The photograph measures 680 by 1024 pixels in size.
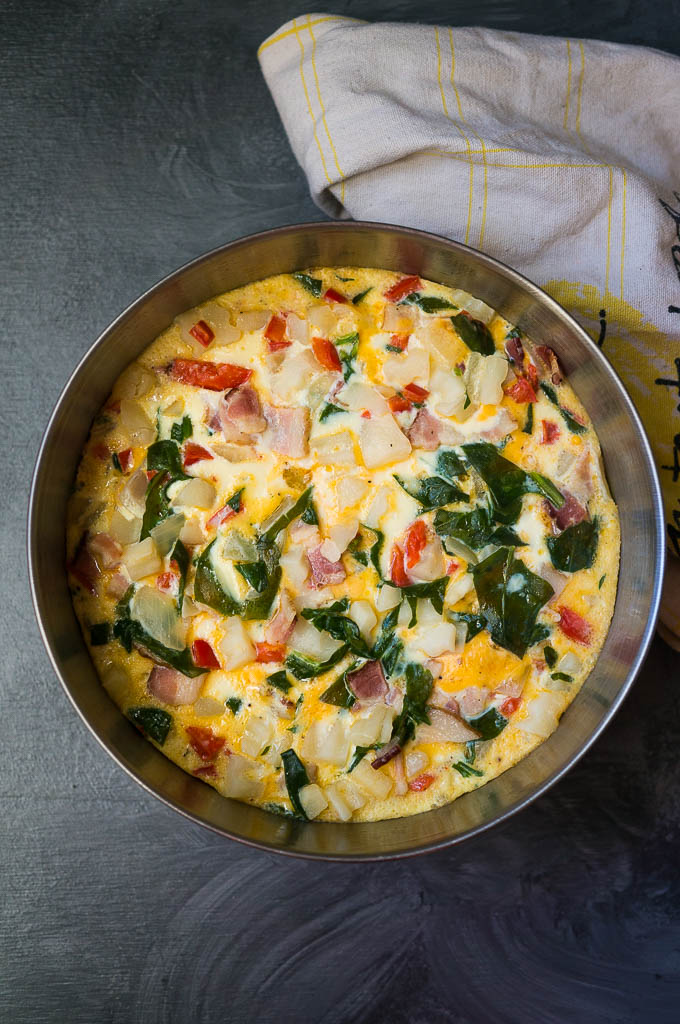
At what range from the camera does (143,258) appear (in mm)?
3143

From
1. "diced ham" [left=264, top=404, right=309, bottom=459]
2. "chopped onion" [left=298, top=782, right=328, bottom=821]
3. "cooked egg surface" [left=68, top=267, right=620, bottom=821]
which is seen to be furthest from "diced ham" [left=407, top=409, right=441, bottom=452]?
"chopped onion" [left=298, top=782, right=328, bottom=821]

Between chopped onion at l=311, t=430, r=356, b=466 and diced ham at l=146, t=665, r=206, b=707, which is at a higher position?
chopped onion at l=311, t=430, r=356, b=466

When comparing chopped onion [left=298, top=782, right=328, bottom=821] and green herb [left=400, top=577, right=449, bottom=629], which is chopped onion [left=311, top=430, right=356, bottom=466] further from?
chopped onion [left=298, top=782, right=328, bottom=821]

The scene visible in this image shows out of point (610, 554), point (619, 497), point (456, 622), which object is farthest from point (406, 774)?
point (619, 497)

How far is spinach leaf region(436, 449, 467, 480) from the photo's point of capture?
2676 millimetres

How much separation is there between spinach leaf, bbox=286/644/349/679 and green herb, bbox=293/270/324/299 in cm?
126

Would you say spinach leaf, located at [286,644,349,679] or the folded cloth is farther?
the folded cloth

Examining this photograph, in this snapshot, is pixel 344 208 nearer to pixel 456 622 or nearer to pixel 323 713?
pixel 456 622

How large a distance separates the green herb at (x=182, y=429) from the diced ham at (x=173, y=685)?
0.79 m

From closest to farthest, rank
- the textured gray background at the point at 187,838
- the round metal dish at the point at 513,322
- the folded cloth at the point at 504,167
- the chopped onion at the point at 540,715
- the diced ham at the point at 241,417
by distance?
the round metal dish at the point at 513,322, the diced ham at the point at 241,417, the chopped onion at the point at 540,715, the folded cloth at the point at 504,167, the textured gray background at the point at 187,838

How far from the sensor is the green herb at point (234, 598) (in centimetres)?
264

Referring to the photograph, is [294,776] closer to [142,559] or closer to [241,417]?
[142,559]

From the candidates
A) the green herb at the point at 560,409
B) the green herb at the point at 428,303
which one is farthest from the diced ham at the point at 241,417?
the green herb at the point at 560,409

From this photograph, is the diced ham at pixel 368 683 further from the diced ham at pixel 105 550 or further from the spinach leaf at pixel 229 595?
the diced ham at pixel 105 550
